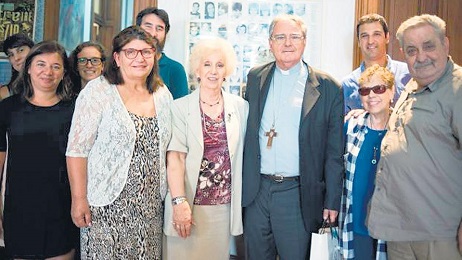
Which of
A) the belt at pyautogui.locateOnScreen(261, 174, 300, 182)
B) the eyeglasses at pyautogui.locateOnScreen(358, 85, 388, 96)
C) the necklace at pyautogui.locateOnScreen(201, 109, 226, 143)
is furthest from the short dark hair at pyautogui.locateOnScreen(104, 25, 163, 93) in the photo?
the eyeglasses at pyautogui.locateOnScreen(358, 85, 388, 96)

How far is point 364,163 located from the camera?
6.85 ft

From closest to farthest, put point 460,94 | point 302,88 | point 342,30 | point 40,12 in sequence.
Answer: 1. point 460,94
2. point 302,88
3. point 342,30
4. point 40,12

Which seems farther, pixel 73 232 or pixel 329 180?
pixel 73 232

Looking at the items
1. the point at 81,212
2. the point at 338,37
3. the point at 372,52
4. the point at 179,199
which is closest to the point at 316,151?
the point at 179,199

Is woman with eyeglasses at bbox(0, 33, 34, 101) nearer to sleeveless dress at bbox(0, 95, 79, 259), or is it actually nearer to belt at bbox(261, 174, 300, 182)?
sleeveless dress at bbox(0, 95, 79, 259)

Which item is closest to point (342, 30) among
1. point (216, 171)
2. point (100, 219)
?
point (216, 171)

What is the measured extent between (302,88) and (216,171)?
2.00 ft

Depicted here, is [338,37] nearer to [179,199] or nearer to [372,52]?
[372,52]

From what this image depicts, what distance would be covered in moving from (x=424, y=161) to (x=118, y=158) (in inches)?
52.8

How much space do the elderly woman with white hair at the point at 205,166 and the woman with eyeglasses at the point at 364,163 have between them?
547 millimetres

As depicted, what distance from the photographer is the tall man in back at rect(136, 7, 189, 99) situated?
269 centimetres

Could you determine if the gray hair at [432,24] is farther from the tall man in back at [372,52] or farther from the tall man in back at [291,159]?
the tall man in back at [372,52]

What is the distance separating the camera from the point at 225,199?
215cm

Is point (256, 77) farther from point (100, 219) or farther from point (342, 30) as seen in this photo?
point (342, 30)
